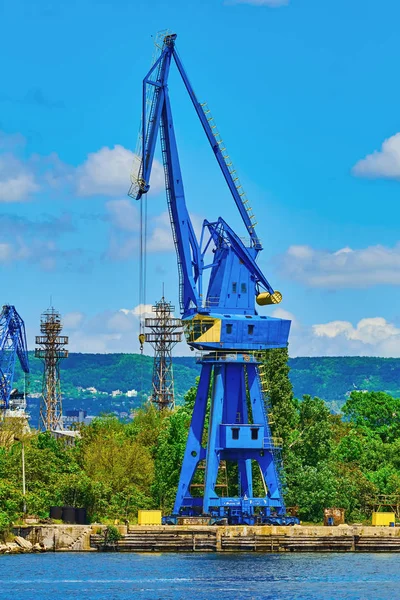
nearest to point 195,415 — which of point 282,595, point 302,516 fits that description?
point 302,516

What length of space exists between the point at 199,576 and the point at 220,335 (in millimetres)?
24661

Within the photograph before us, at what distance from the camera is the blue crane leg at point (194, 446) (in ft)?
377

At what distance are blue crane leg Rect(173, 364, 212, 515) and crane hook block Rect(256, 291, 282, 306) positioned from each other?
6804 mm

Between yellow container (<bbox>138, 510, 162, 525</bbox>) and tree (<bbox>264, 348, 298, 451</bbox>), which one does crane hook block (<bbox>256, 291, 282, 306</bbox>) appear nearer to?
tree (<bbox>264, 348, 298, 451</bbox>)

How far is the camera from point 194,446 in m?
116

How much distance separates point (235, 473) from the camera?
126562 mm

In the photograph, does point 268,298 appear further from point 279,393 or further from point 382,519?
point 382,519

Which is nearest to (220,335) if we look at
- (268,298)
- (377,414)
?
(268,298)

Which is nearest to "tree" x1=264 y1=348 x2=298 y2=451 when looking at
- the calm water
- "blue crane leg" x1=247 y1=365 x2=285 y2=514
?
"blue crane leg" x1=247 y1=365 x2=285 y2=514

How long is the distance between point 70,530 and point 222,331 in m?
17.5

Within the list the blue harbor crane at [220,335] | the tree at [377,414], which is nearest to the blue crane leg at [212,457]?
the blue harbor crane at [220,335]

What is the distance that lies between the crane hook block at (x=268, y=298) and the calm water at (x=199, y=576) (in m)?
19.0

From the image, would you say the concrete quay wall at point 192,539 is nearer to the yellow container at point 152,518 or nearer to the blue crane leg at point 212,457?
the yellow container at point 152,518

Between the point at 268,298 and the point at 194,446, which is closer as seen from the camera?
the point at 194,446
